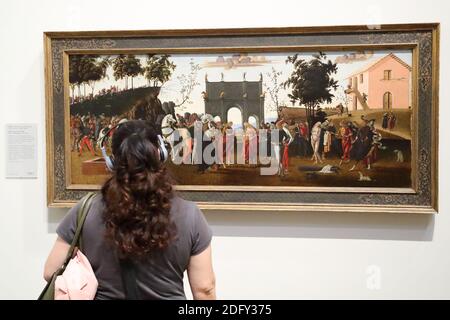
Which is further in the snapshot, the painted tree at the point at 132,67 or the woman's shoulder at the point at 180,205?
the painted tree at the point at 132,67

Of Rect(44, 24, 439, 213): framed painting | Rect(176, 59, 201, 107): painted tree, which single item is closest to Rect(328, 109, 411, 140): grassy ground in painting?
Rect(44, 24, 439, 213): framed painting

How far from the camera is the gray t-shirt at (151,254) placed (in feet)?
5.85

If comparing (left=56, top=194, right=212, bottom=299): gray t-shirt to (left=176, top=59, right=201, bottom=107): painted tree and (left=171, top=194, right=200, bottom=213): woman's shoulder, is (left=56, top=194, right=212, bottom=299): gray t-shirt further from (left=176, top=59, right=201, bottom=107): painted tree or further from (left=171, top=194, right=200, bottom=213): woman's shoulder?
(left=176, top=59, right=201, bottom=107): painted tree

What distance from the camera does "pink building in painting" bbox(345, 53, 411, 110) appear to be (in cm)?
285

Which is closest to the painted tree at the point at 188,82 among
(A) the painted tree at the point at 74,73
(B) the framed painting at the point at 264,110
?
(B) the framed painting at the point at 264,110

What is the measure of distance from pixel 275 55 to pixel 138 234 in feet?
5.77

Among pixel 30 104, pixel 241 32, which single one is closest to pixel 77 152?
pixel 30 104

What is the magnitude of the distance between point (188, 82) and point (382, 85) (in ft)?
4.45

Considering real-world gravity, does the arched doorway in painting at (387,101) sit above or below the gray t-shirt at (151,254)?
above

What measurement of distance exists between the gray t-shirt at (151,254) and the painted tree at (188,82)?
1.35 metres

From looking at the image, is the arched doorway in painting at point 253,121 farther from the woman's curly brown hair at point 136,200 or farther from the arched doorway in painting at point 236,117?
the woman's curly brown hair at point 136,200

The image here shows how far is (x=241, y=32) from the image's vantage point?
115 inches

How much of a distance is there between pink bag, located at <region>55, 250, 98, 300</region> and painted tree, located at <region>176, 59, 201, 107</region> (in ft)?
5.04
